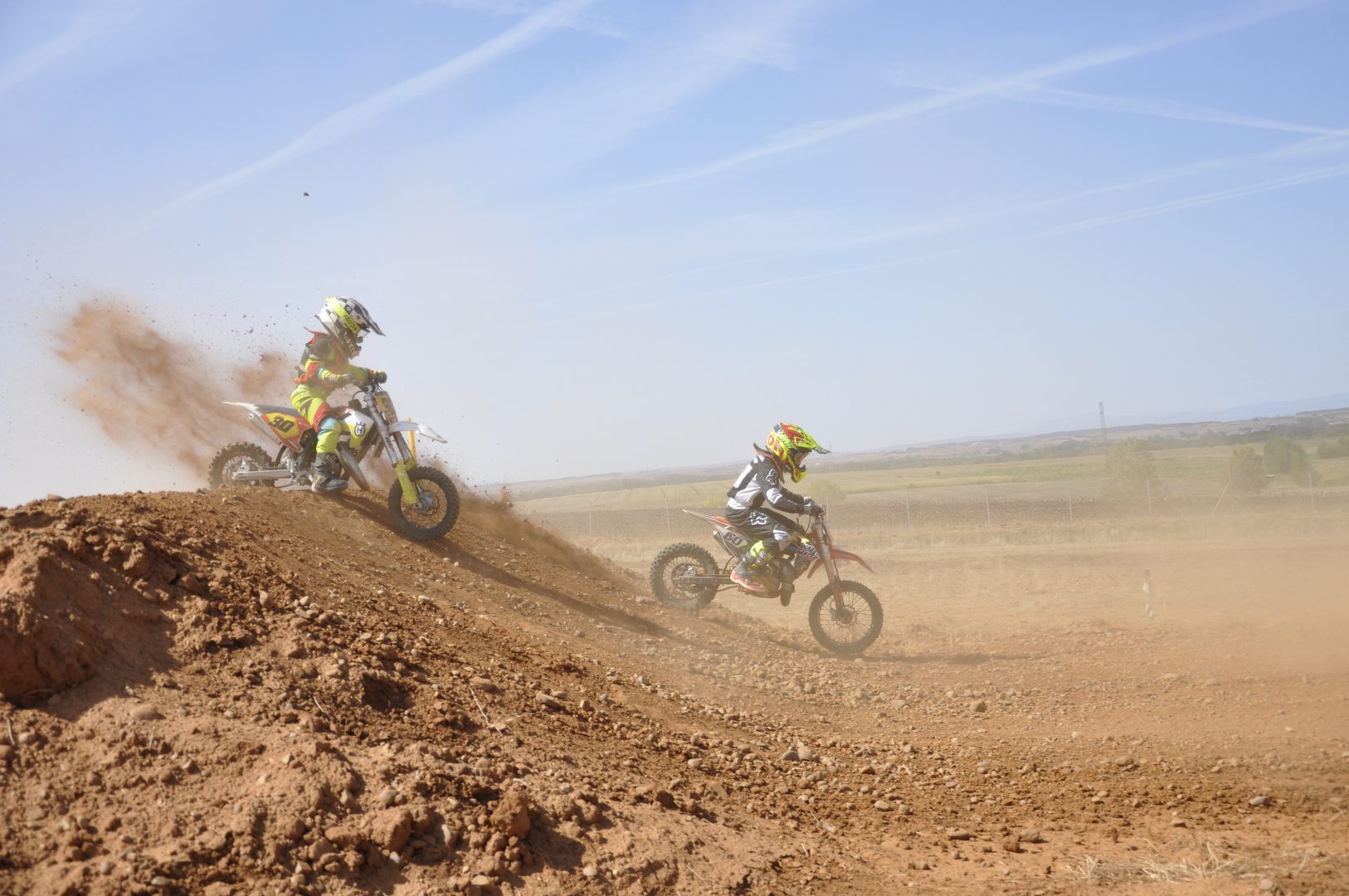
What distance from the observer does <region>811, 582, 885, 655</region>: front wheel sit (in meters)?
11.1

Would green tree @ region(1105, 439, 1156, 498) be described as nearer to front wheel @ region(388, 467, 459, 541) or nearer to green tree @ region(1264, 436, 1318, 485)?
green tree @ region(1264, 436, 1318, 485)

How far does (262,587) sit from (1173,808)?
5994 millimetres

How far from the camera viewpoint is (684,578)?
39.2 feet

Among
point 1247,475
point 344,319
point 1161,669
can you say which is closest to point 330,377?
point 344,319

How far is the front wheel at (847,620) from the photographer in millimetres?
11109

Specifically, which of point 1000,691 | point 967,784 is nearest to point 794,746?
point 967,784

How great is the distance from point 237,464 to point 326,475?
1319 mm

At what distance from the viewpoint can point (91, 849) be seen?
151 inches

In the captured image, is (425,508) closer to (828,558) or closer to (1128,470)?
(828,558)

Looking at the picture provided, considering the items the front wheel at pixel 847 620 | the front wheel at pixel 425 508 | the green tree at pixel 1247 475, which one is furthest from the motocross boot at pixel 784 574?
the green tree at pixel 1247 475

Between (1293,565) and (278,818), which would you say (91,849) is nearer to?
(278,818)

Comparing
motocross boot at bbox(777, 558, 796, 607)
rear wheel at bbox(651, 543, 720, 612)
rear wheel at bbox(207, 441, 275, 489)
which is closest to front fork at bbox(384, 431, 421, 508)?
rear wheel at bbox(207, 441, 275, 489)

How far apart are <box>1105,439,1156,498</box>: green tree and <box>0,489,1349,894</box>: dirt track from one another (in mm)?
41559

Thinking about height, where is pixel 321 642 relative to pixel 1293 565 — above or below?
above
